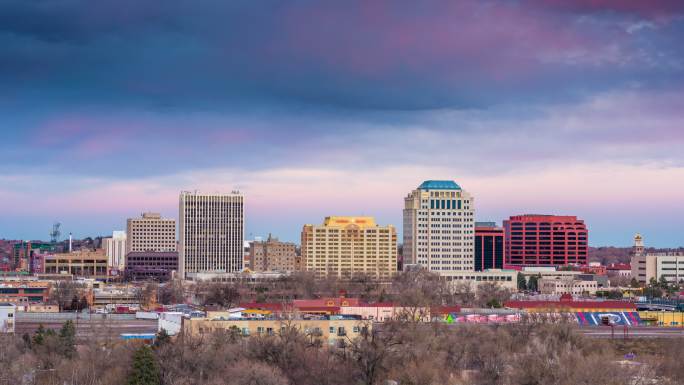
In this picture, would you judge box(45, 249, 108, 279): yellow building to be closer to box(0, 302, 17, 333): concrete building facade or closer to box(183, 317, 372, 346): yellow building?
box(0, 302, 17, 333): concrete building facade

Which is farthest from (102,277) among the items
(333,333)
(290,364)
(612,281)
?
(290,364)

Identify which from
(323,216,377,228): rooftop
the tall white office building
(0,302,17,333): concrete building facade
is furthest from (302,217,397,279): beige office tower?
(0,302,17,333): concrete building facade

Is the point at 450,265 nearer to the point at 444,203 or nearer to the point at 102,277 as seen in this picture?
the point at 444,203

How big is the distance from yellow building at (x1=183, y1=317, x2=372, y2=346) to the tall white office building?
10801 centimetres

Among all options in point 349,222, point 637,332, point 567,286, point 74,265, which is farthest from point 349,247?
point 637,332

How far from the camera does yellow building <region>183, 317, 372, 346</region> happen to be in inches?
3002

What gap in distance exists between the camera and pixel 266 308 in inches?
4235

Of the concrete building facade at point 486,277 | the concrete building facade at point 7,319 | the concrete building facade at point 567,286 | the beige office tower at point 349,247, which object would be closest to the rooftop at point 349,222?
the beige office tower at point 349,247

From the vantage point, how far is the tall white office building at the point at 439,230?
18975cm

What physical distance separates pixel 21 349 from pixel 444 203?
12673cm

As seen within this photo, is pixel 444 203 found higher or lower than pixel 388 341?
higher

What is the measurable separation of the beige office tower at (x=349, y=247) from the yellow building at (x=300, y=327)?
363ft

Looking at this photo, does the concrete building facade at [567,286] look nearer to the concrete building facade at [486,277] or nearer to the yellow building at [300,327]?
the concrete building facade at [486,277]

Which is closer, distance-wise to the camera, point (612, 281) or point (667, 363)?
point (667, 363)
